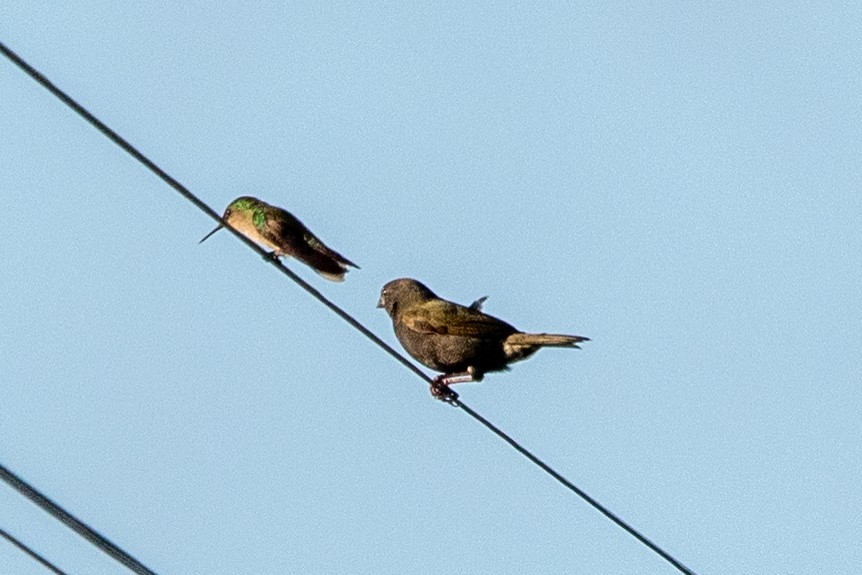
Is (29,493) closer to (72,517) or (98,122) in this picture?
(72,517)

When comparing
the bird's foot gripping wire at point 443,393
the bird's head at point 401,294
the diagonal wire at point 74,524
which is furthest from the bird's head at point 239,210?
the diagonal wire at point 74,524

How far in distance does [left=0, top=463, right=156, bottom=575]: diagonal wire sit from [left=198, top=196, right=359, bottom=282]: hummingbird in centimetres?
582

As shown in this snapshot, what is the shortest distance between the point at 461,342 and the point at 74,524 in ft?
19.2

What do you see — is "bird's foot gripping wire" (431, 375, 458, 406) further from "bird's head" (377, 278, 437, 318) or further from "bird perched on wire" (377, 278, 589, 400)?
"bird's head" (377, 278, 437, 318)

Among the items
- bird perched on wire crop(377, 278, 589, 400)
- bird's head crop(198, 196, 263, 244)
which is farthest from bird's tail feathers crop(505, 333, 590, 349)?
bird's head crop(198, 196, 263, 244)

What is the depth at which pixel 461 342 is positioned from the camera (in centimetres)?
1316

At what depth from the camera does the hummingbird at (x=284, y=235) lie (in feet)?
46.1

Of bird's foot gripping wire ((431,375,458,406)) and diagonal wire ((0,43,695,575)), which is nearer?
diagonal wire ((0,43,695,575))

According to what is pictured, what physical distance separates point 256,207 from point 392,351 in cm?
648

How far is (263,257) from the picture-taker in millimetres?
8617

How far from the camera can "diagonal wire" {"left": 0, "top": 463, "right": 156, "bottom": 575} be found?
7.30 metres

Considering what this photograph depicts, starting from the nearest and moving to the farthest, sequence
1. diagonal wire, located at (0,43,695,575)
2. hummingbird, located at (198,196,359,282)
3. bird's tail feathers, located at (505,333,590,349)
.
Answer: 1. diagonal wire, located at (0,43,695,575)
2. bird's tail feathers, located at (505,333,590,349)
3. hummingbird, located at (198,196,359,282)

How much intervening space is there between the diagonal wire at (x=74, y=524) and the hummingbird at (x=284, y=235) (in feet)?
19.1

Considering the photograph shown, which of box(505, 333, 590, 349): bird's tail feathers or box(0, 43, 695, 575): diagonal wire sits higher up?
box(505, 333, 590, 349): bird's tail feathers
